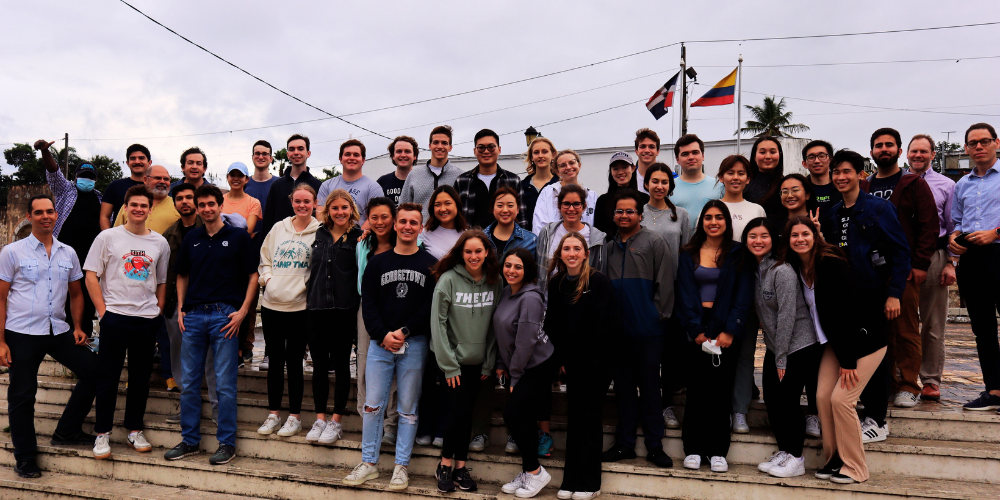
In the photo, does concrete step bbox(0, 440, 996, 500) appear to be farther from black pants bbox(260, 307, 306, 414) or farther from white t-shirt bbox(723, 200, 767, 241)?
white t-shirt bbox(723, 200, 767, 241)

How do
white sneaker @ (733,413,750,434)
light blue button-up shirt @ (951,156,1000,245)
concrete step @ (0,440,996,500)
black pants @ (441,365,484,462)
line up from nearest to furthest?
concrete step @ (0,440,996,500) → black pants @ (441,365,484,462) → white sneaker @ (733,413,750,434) → light blue button-up shirt @ (951,156,1000,245)

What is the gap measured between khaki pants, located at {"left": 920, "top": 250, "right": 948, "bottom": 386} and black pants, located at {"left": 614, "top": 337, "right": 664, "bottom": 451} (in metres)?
2.48

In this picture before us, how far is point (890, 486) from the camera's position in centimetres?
→ 367

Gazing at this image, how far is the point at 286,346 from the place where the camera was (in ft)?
15.4

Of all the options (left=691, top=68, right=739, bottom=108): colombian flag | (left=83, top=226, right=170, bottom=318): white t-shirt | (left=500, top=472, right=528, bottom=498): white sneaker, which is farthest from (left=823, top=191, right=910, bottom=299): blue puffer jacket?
(left=691, top=68, right=739, bottom=108): colombian flag

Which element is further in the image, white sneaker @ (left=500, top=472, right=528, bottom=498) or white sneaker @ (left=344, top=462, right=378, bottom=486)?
white sneaker @ (left=344, top=462, right=378, bottom=486)

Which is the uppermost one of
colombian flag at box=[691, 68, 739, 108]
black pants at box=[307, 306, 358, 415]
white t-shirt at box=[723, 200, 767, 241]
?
colombian flag at box=[691, 68, 739, 108]

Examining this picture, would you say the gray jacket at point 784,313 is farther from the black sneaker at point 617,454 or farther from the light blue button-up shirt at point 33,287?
the light blue button-up shirt at point 33,287

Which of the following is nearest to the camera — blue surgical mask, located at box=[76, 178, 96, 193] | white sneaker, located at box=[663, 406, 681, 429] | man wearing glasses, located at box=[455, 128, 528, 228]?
white sneaker, located at box=[663, 406, 681, 429]

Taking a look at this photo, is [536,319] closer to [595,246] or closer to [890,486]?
[595,246]

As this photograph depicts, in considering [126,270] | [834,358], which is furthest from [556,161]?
[126,270]

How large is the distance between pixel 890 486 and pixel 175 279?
5.89 meters

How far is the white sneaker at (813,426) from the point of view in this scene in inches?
162

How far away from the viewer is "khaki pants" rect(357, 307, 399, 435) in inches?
167
